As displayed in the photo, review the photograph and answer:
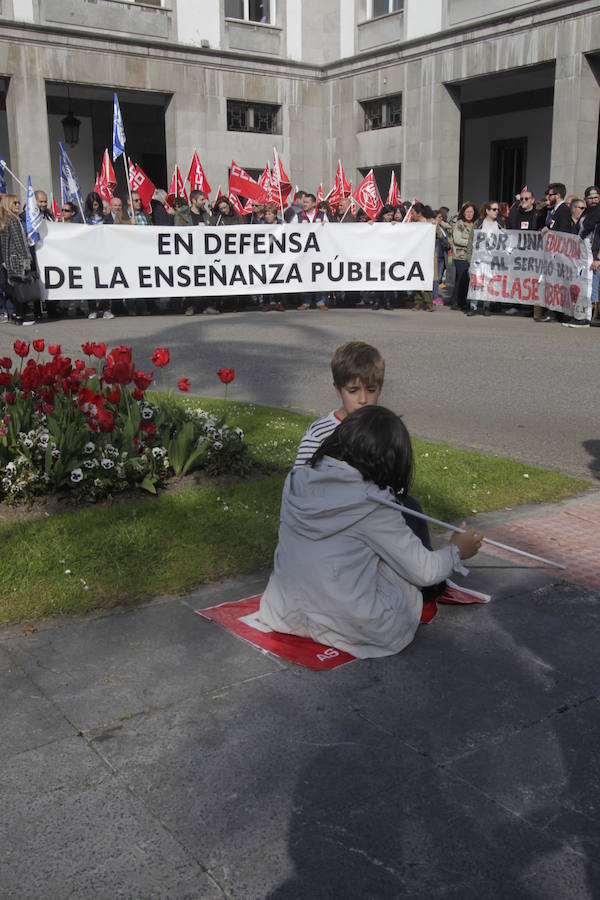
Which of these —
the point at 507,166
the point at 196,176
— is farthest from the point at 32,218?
the point at 507,166

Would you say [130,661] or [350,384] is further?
[350,384]

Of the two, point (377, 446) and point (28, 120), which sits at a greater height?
point (28, 120)

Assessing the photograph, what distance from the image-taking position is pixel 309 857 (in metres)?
2.51

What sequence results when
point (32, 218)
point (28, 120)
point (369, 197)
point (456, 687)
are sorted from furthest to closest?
point (28, 120) → point (369, 197) → point (32, 218) → point (456, 687)

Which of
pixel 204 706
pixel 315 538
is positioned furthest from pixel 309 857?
pixel 315 538

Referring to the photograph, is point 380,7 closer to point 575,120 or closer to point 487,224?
point 575,120

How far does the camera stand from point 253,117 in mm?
27469

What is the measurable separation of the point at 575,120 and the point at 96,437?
62.6 feet

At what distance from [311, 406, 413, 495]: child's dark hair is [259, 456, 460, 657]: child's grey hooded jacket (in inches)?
1.9

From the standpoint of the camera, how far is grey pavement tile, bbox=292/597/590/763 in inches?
124

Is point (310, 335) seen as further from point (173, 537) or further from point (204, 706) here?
point (204, 706)

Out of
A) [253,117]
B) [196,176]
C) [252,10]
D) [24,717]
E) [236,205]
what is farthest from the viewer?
[253,117]

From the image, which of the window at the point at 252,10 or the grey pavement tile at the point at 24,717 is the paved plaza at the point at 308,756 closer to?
the grey pavement tile at the point at 24,717

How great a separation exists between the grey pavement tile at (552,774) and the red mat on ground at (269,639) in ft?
2.68
